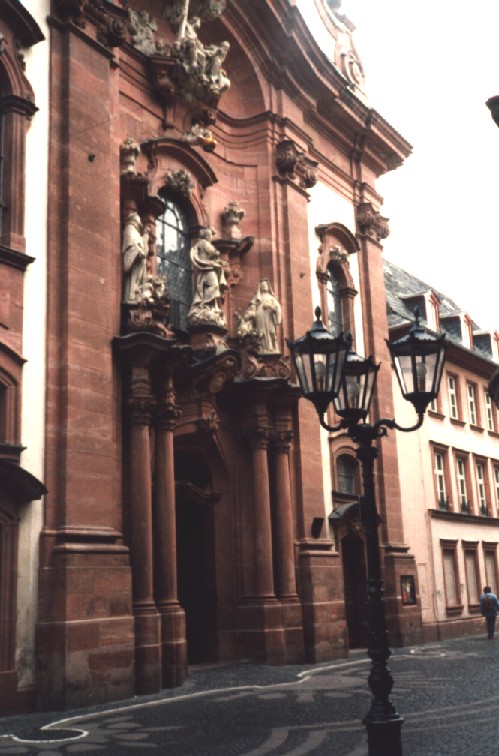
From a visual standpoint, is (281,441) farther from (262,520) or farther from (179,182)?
(179,182)

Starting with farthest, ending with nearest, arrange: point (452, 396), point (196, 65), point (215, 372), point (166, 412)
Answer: point (452, 396), point (196, 65), point (215, 372), point (166, 412)

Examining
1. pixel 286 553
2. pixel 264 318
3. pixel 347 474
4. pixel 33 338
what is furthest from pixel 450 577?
pixel 33 338

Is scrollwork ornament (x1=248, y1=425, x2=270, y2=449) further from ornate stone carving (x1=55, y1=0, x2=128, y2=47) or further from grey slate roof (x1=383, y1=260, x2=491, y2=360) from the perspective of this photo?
grey slate roof (x1=383, y1=260, x2=491, y2=360)

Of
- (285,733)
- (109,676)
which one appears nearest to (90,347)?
(109,676)

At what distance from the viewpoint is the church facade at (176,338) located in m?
14.9

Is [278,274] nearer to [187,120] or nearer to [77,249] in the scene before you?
[187,120]

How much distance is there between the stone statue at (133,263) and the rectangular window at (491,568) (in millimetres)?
20104

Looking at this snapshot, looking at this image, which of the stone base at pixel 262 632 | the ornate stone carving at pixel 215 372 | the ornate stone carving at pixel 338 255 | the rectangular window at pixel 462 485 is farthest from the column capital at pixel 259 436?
the rectangular window at pixel 462 485

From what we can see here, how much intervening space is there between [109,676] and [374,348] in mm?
14604

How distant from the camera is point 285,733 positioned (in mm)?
11359

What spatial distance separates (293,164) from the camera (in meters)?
23.5

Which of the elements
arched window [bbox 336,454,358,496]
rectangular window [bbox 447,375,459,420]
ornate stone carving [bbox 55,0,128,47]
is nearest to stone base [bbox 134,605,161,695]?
arched window [bbox 336,454,358,496]

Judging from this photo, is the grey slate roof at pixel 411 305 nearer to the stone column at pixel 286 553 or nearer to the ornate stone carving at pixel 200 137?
the stone column at pixel 286 553

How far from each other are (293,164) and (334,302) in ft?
14.5
